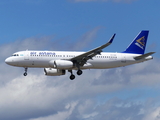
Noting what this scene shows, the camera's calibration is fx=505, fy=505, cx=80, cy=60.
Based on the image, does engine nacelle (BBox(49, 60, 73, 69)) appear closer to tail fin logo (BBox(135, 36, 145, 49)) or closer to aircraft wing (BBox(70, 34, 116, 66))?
aircraft wing (BBox(70, 34, 116, 66))

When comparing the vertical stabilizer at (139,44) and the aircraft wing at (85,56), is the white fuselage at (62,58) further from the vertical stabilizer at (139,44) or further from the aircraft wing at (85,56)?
the vertical stabilizer at (139,44)

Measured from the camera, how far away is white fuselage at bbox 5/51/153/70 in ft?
307

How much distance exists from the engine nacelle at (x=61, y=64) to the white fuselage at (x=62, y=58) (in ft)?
2.27

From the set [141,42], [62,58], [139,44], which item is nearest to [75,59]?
[62,58]

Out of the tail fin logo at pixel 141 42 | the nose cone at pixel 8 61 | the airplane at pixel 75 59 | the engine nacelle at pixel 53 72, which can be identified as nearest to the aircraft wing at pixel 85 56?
the airplane at pixel 75 59

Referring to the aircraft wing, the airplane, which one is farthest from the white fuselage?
the aircraft wing

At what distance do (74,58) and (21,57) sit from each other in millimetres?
9965

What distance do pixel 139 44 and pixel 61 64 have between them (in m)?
19.5

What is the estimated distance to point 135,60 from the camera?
330ft

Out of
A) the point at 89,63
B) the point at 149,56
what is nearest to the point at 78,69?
the point at 89,63

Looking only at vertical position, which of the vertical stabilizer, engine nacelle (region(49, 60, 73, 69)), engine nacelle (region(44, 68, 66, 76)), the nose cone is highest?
the vertical stabilizer

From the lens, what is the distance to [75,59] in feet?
314

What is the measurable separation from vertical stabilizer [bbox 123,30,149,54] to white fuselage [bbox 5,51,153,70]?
254 cm

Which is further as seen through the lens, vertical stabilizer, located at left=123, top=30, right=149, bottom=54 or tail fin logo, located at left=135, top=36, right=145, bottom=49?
tail fin logo, located at left=135, top=36, right=145, bottom=49
